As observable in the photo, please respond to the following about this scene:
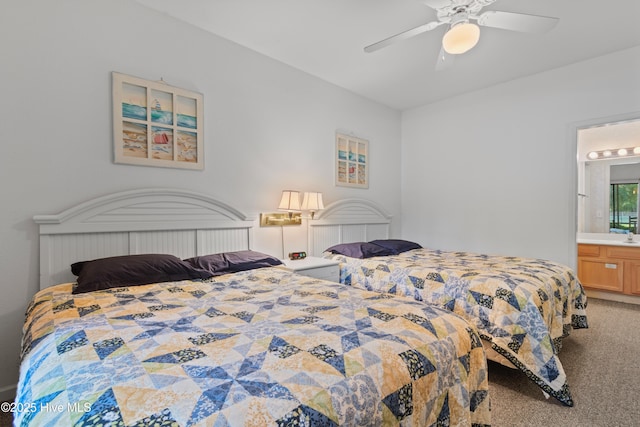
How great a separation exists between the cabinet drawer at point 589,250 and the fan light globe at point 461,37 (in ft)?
12.3

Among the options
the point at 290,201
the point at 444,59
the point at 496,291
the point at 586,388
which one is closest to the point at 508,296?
the point at 496,291

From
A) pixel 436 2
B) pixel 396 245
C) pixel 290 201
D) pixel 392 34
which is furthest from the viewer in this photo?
pixel 396 245

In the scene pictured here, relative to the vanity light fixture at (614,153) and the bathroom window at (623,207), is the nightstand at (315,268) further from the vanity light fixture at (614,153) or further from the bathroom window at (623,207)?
the vanity light fixture at (614,153)

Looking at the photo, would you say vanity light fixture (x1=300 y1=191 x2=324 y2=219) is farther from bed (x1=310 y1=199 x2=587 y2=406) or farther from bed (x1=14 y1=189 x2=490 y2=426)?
bed (x1=14 y1=189 x2=490 y2=426)

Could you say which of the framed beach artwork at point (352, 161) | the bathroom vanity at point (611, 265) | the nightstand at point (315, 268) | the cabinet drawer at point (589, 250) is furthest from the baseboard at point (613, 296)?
the nightstand at point (315, 268)

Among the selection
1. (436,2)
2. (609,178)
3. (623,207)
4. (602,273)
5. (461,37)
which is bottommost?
(602,273)

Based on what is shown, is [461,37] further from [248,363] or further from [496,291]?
[248,363]

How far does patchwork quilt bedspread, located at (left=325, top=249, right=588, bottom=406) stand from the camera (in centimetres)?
191

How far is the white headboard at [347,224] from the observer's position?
367 centimetres

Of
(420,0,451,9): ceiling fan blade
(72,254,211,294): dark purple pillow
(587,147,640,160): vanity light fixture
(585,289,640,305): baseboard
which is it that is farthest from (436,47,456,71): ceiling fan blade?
(585,289,640,305): baseboard

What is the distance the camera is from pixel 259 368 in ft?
3.05

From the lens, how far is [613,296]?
13.2 ft

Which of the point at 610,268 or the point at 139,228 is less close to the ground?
the point at 139,228

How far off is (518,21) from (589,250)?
369 centimetres
